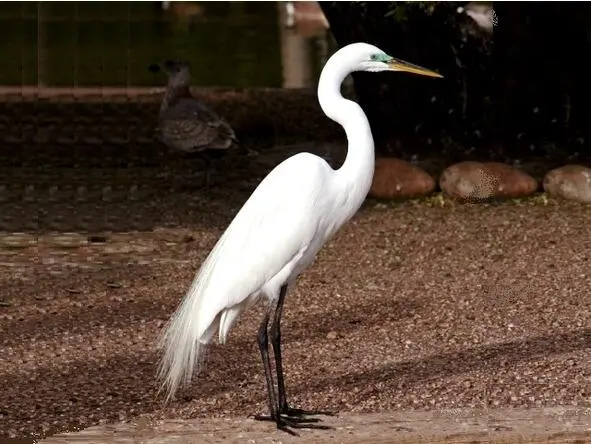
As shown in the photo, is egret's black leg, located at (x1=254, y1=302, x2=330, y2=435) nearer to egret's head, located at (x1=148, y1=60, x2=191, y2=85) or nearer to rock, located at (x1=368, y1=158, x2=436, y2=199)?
rock, located at (x1=368, y1=158, x2=436, y2=199)

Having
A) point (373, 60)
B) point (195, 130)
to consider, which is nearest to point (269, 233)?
point (373, 60)

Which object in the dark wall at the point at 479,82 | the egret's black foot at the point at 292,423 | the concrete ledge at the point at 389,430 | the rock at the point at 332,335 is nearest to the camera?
the concrete ledge at the point at 389,430

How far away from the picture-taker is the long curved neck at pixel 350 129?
4852mm

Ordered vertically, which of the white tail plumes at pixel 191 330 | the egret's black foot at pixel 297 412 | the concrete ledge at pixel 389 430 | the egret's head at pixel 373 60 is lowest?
the egret's black foot at pixel 297 412

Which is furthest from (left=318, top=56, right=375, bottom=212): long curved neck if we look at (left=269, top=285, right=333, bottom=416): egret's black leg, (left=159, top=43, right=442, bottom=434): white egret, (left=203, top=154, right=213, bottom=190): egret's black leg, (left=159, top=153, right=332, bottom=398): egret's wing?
(left=203, top=154, right=213, bottom=190): egret's black leg

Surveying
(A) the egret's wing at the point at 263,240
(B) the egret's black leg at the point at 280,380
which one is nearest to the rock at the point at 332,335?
(B) the egret's black leg at the point at 280,380

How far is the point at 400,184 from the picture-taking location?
10242mm

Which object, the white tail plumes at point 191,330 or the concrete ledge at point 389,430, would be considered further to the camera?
the white tail plumes at point 191,330

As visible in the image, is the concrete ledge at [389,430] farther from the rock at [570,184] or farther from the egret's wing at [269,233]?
the rock at [570,184]

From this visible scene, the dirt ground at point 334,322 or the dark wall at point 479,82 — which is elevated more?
the dark wall at point 479,82

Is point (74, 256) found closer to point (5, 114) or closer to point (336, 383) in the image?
point (336, 383)

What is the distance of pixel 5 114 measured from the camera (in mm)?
14375

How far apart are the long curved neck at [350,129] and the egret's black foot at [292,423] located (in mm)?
912

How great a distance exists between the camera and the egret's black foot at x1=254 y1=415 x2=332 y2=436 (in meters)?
4.69
